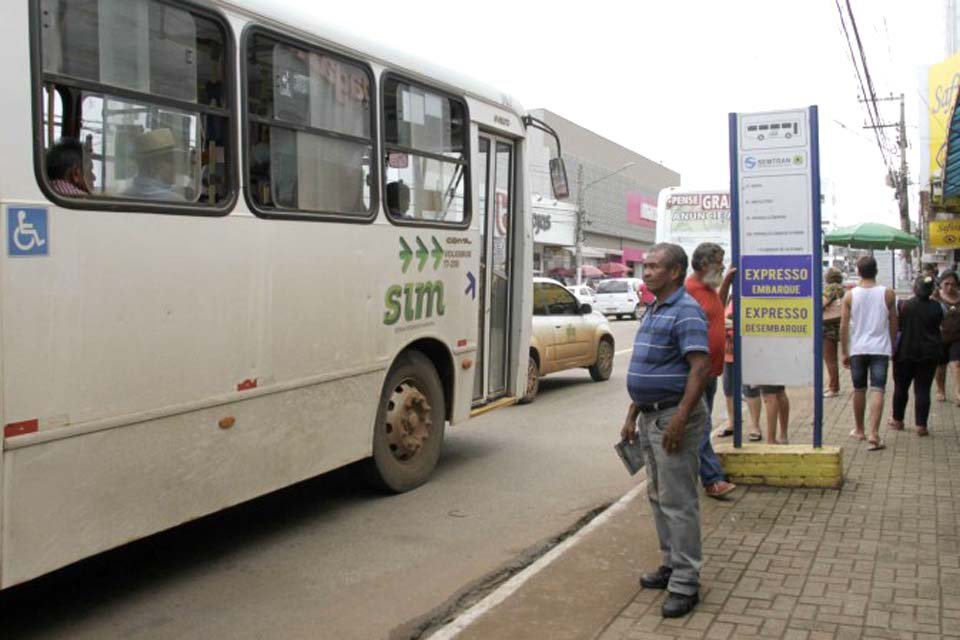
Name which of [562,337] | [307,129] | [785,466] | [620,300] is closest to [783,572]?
[785,466]

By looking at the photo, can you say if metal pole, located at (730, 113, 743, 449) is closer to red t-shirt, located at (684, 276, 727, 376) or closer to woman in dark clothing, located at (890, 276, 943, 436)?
red t-shirt, located at (684, 276, 727, 376)

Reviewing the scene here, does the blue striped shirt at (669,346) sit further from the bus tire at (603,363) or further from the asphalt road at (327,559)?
the bus tire at (603,363)

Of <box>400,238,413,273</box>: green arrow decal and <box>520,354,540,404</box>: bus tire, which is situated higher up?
<box>400,238,413,273</box>: green arrow decal

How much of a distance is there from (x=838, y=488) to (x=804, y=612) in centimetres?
242

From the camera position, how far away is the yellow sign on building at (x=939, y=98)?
1584 centimetres

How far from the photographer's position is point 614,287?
3170 centimetres

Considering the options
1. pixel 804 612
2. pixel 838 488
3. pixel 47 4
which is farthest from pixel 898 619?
pixel 47 4

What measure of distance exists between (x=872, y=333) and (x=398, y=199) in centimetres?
443

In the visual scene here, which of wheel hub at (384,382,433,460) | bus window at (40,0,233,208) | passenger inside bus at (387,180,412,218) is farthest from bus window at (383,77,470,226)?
bus window at (40,0,233,208)

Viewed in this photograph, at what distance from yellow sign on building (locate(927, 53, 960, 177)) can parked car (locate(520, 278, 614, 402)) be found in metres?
7.47

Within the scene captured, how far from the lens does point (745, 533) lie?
5.34m

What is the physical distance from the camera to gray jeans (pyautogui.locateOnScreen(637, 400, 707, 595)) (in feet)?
13.6

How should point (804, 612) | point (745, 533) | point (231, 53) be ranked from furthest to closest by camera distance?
point (745, 533), point (231, 53), point (804, 612)

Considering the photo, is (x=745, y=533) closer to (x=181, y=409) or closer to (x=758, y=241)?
(x=758, y=241)
